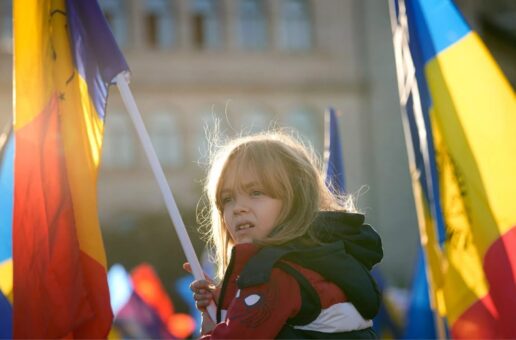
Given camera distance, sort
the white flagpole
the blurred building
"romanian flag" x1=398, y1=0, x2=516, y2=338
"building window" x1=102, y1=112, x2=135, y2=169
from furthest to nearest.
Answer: the blurred building < "building window" x1=102, y1=112, x2=135, y2=169 < "romanian flag" x1=398, y1=0, x2=516, y2=338 < the white flagpole

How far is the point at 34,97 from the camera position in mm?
3574

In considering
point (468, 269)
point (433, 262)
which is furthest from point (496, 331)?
point (433, 262)

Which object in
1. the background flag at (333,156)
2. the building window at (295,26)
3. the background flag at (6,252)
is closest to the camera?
the background flag at (6,252)

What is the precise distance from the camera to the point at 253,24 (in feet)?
107

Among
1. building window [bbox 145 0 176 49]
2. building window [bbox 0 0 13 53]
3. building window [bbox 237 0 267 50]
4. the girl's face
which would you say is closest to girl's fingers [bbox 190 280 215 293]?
the girl's face

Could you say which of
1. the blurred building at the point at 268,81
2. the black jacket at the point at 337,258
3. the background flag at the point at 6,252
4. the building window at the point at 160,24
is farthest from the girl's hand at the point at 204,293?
the building window at the point at 160,24

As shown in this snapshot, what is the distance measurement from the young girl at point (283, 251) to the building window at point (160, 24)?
28958mm

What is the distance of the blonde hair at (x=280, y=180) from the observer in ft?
9.49

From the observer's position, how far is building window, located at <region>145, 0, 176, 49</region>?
31.8 meters

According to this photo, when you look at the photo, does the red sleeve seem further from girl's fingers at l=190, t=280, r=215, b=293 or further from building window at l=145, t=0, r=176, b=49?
building window at l=145, t=0, r=176, b=49

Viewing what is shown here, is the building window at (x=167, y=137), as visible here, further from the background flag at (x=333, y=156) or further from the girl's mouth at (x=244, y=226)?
the girl's mouth at (x=244, y=226)

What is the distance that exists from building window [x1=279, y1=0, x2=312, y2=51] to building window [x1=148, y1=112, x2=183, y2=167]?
3505 millimetres

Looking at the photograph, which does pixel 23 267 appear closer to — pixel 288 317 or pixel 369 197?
pixel 288 317

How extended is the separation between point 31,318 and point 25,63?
2.39ft
